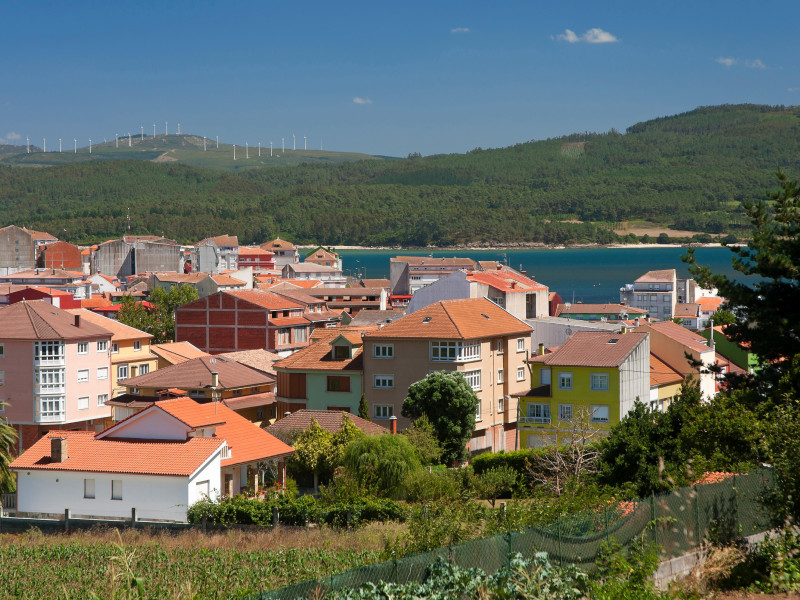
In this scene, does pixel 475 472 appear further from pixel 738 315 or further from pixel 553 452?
pixel 738 315

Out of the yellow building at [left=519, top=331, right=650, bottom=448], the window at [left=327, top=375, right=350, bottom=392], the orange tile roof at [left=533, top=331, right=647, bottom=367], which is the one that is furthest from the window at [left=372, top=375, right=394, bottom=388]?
the orange tile roof at [left=533, top=331, right=647, bottom=367]

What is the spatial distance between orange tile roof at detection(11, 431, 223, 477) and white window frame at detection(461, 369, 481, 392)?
15272 mm

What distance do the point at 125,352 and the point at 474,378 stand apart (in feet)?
72.7

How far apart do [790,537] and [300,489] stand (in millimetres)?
23776

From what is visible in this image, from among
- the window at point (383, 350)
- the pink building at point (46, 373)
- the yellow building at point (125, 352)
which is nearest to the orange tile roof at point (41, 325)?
the pink building at point (46, 373)

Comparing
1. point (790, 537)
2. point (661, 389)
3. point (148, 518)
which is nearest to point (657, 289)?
point (661, 389)

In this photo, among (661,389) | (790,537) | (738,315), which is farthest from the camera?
(661,389)

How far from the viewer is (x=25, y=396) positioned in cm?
4950

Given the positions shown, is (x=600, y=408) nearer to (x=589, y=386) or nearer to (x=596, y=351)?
(x=589, y=386)

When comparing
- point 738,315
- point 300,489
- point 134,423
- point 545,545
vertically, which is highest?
point 738,315

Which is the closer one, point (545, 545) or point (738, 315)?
point (545, 545)

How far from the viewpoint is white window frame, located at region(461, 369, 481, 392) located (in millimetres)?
45844

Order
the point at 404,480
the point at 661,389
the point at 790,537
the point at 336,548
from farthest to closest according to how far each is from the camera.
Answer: the point at 661,389 < the point at 404,480 < the point at 336,548 < the point at 790,537

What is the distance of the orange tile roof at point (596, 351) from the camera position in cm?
4191
